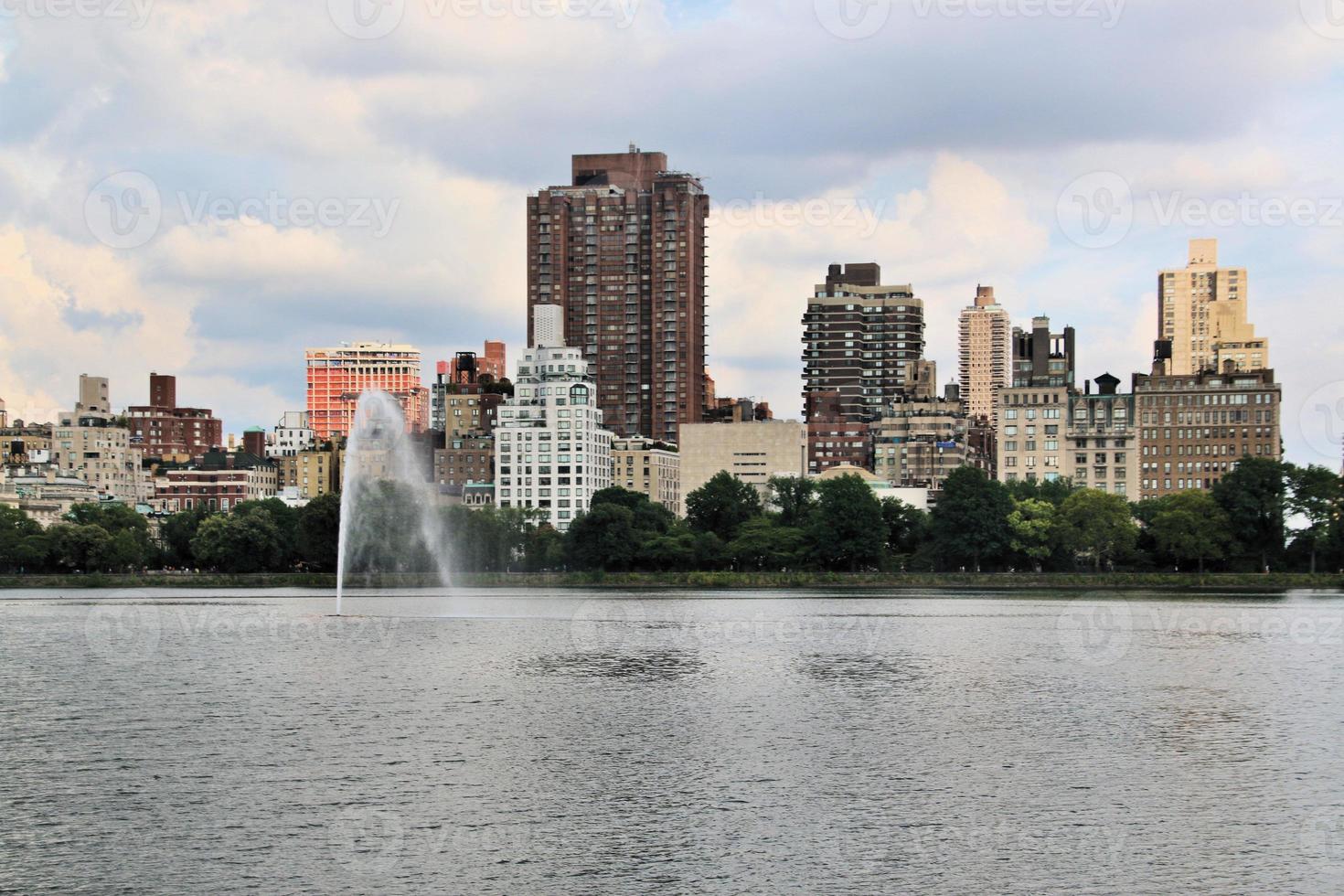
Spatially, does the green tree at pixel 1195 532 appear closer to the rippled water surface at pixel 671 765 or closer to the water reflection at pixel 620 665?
the rippled water surface at pixel 671 765

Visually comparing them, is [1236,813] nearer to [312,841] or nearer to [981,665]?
[312,841]

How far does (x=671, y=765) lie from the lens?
59438 millimetres

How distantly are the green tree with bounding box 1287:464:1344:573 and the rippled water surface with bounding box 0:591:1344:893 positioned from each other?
8643cm

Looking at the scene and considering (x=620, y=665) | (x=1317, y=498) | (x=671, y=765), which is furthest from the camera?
(x=1317, y=498)

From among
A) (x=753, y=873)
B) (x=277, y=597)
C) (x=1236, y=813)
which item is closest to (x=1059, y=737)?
(x=1236, y=813)

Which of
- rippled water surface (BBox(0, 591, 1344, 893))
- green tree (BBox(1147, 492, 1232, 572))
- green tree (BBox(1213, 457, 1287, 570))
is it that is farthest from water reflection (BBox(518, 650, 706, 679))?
green tree (BBox(1213, 457, 1287, 570))

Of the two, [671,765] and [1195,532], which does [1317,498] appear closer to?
[1195,532]

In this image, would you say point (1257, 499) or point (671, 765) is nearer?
point (671, 765)

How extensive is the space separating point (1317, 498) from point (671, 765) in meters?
156

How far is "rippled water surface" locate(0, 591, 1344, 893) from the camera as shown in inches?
1748

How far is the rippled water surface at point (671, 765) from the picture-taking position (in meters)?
44.4

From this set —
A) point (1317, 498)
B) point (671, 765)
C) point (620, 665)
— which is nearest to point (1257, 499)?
point (1317, 498)

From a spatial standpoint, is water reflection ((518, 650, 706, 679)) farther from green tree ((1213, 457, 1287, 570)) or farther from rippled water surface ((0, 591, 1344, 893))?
green tree ((1213, 457, 1287, 570))

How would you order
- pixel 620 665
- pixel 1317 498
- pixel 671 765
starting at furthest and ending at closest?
pixel 1317 498 < pixel 620 665 < pixel 671 765
